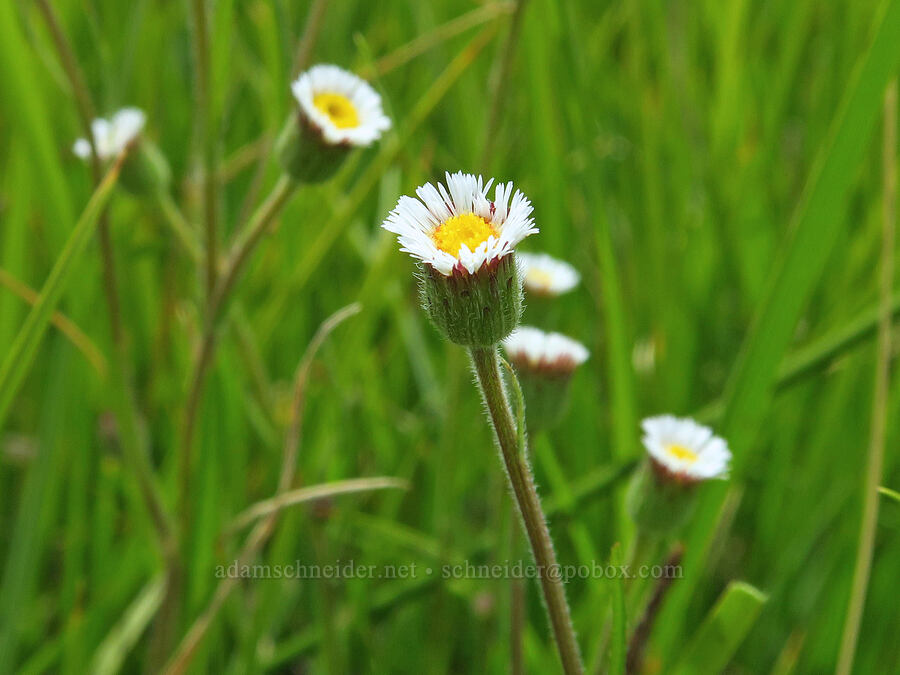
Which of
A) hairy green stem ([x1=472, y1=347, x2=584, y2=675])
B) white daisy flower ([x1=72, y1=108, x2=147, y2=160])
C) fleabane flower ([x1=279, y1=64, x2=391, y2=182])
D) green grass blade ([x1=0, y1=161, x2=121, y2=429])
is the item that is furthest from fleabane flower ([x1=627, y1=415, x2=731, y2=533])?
white daisy flower ([x1=72, y1=108, x2=147, y2=160])

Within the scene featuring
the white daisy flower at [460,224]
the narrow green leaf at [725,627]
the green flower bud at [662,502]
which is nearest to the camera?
the white daisy flower at [460,224]

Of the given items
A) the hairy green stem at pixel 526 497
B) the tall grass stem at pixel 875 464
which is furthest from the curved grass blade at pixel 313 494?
the tall grass stem at pixel 875 464

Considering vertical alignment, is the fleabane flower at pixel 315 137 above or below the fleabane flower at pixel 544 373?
above

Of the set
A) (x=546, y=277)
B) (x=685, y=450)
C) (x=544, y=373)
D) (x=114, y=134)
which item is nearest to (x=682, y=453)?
(x=685, y=450)

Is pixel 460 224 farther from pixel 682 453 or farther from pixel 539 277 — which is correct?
pixel 539 277

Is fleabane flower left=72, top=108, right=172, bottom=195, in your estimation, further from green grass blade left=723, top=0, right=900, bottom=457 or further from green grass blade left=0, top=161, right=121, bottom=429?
green grass blade left=723, top=0, right=900, bottom=457

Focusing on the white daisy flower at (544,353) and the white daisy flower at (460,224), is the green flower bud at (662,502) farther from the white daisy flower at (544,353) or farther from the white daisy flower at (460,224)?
the white daisy flower at (460,224)

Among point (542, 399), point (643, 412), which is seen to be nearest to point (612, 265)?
point (542, 399)

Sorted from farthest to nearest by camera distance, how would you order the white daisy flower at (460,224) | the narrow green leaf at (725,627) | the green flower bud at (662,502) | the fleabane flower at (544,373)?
the fleabane flower at (544,373), the green flower bud at (662,502), the narrow green leaf at (725,627), the white daisy flower at (460,224)
